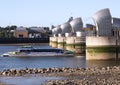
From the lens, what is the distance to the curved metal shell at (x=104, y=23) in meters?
74.9

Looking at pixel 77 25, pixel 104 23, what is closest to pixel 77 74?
pixel 104 23

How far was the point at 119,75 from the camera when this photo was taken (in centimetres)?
3969

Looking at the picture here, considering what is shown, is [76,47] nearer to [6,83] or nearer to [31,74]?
[31,74]

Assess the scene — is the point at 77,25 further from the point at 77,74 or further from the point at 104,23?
the point at 77,74

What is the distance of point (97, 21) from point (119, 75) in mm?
36501

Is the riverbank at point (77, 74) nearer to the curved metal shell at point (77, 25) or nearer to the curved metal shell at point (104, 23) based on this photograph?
the curved metal shell at point (104, 23)

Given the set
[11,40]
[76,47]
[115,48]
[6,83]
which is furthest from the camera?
[11,40]

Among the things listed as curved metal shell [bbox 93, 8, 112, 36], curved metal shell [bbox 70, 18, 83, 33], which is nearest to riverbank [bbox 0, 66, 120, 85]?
curved metal shell [bbox 93, 8, 112, 36]

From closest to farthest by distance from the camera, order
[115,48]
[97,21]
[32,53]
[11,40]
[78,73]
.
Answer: [78,73] → [115,48] → [97,21] → [32,53] → [11,40]

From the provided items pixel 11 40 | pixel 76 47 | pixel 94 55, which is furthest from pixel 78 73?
pixel 11 40

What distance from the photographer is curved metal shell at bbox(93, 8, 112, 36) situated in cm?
7488

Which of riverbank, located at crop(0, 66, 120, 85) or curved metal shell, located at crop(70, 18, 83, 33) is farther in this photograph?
curved metal shell, located at crop(70, 18, 83, 33)

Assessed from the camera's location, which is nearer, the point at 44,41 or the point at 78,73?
the point at 78,73

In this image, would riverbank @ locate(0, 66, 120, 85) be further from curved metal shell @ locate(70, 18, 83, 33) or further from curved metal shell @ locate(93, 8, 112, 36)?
curved metal shell @ locate(70, 18, 83, 33)
